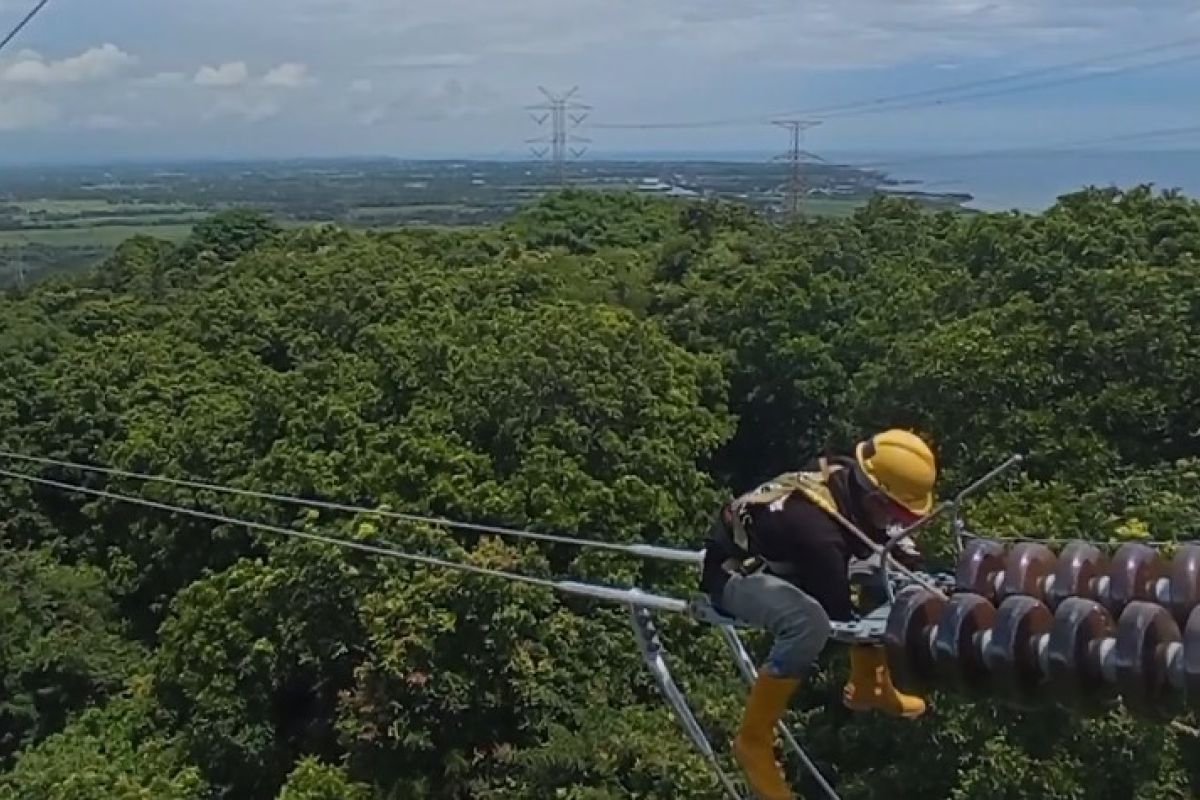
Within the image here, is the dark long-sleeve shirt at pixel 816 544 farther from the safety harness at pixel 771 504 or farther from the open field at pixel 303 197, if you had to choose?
the open field at pixel 303 197

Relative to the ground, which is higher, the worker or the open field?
the worker

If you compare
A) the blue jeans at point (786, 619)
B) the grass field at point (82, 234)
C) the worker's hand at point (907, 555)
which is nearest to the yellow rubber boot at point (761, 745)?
the blue jeans at point (786, 619)

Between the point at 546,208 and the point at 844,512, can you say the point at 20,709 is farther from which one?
the point at 546,208

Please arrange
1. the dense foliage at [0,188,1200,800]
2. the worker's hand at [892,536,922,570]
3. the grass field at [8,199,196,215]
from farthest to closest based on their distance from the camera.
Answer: the grass field at [8,199,196,215], the dense foliage at [0,188,1200,800], the worker's hand at [892,536,922,570]

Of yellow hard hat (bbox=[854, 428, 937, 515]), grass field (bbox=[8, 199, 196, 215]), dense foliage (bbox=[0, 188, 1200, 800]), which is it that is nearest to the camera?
yellow hard hat (bbox=[854, 428, 937, 515])

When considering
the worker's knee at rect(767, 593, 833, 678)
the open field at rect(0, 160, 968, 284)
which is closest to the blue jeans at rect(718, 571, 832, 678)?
the worker's knee at rect(767, 593, 833, 678)

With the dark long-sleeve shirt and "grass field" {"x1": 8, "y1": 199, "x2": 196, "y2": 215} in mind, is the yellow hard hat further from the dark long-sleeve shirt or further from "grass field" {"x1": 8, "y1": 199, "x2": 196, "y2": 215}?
"grass field" {"x1": 8, "y1": 199, "x2": 196, "y2": 215}

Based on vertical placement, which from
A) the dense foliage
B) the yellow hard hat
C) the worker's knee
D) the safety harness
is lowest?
the dense foliage

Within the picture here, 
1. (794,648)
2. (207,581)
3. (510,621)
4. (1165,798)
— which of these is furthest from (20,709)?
(794,648)
